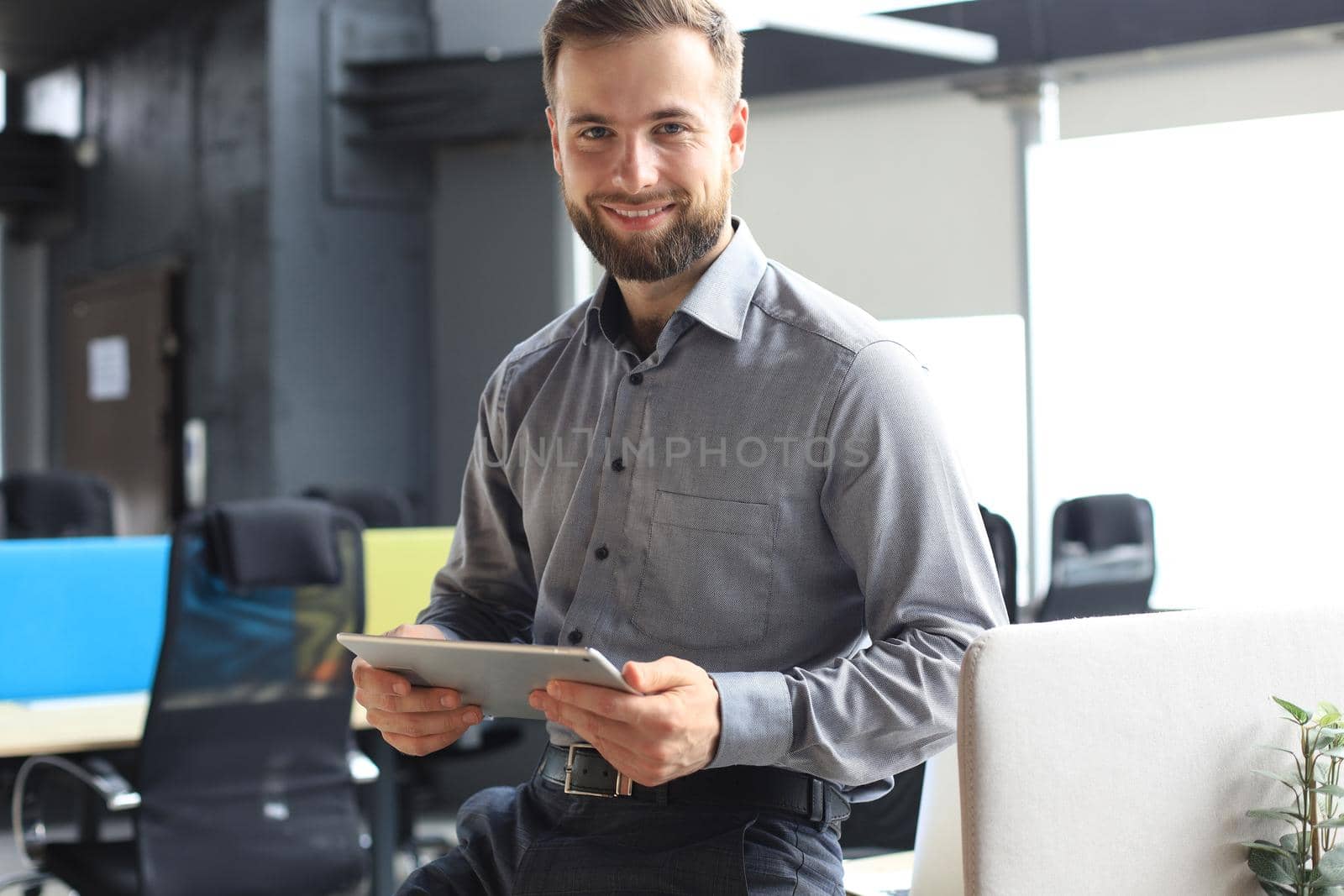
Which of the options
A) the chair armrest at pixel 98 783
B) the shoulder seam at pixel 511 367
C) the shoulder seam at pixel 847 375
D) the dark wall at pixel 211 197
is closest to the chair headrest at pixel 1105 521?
the chair armrest at pixel 98 783

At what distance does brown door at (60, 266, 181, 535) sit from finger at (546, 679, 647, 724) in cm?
635

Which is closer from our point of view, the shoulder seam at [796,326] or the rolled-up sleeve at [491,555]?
the shoulder seam at [796,326]

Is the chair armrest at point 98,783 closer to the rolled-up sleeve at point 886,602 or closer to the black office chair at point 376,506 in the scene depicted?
the rolled-up sleeve at point 886,602

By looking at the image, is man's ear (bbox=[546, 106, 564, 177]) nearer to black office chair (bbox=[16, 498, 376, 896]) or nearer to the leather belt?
the leather belt

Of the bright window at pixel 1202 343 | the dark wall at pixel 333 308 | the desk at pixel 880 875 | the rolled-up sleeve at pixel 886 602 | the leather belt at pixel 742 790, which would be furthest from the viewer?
the dark wall at pixel 333 308

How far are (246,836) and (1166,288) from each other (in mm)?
3551

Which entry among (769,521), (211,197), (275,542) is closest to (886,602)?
(769,521)

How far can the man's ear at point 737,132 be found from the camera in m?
1.55

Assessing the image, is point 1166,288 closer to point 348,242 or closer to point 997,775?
point 348,242

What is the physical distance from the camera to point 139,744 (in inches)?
107

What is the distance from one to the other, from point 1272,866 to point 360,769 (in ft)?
7.11

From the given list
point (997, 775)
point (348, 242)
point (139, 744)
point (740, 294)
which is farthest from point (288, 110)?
point (997, 775)

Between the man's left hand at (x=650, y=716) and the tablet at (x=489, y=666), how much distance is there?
0.01m

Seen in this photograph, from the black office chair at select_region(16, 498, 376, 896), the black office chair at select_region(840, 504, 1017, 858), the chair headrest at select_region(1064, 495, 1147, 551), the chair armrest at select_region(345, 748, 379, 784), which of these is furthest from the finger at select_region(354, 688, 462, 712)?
the chair headrest at select_region(1064, 495, 1147, 551)
